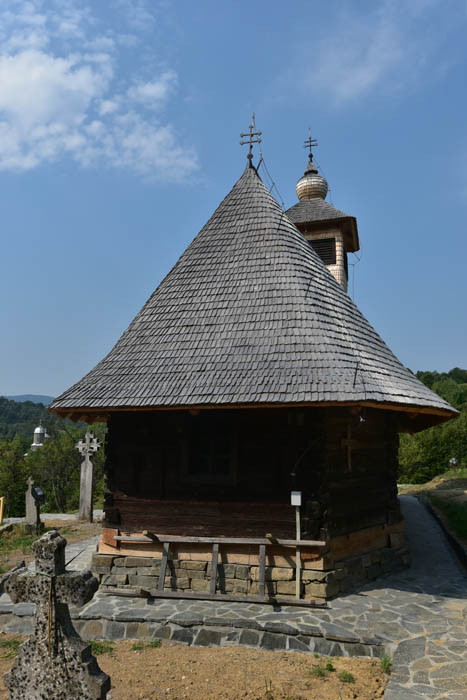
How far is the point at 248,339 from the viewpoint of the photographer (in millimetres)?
7543

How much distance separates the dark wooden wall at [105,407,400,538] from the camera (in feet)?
22.8

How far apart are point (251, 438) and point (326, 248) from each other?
999 cm

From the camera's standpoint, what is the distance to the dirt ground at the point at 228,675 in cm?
457

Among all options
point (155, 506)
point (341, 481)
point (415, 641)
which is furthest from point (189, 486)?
point (415, 641)

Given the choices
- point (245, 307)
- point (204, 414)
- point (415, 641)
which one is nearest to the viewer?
point (415, 641)

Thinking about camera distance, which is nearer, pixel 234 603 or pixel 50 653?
pixel 50 653

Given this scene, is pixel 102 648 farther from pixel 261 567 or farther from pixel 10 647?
pixel 261 567

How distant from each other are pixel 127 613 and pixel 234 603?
140cm

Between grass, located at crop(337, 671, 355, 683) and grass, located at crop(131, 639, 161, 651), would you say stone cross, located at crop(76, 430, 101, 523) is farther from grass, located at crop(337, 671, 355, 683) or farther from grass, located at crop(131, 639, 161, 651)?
grass, located at crop(337, 671, 355, 683)

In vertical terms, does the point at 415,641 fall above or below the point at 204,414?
below

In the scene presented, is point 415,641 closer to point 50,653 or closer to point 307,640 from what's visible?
point 307,640

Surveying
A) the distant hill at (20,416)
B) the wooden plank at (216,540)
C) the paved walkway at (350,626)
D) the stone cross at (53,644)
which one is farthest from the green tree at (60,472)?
the distant hill at (20,416)

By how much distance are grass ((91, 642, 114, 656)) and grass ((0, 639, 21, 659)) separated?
0.86m

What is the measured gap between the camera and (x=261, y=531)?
699 centimetres
